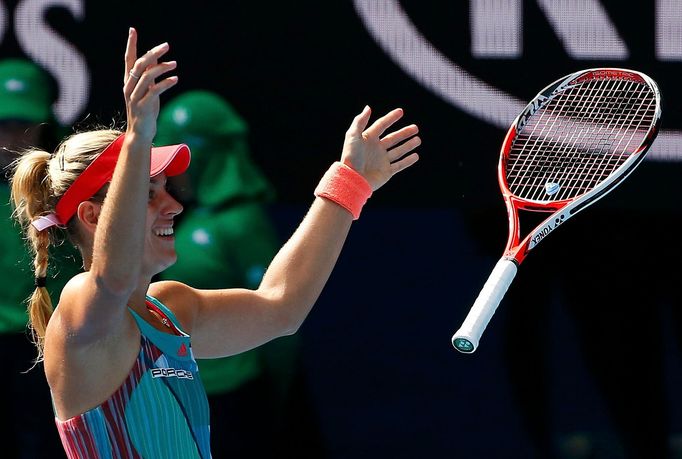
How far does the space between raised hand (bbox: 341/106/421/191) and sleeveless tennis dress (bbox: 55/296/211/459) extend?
542 millimetres

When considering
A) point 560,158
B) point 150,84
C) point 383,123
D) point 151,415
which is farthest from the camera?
point 560,158

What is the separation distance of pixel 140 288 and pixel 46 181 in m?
0.26

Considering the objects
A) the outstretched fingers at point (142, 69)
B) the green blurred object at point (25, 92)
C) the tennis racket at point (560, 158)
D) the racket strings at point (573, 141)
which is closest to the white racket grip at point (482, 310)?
the tennis racket at point (560, 158)

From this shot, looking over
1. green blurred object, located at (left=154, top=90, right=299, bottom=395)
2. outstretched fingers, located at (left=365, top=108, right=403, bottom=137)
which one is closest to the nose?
outstretched fingers, located at (left=365, top=108, right=403, bottom=137)

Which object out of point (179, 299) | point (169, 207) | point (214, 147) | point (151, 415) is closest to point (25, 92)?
point (214, 147)

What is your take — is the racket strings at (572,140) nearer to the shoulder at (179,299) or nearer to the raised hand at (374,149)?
the raised hand at (374,149)

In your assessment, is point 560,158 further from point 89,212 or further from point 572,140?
point 89,212

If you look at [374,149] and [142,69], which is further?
[374,149]

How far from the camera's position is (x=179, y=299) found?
8.41 ft

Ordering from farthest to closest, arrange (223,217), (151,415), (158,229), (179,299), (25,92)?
(223,217), (25,92), (179,299), (158,229), (151,415)

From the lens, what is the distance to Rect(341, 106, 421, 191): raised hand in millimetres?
2664

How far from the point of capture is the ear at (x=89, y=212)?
230 centimetres

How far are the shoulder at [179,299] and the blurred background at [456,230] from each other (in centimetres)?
130

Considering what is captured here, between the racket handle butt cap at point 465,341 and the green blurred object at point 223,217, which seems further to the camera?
the green blurred object at point 223,217
